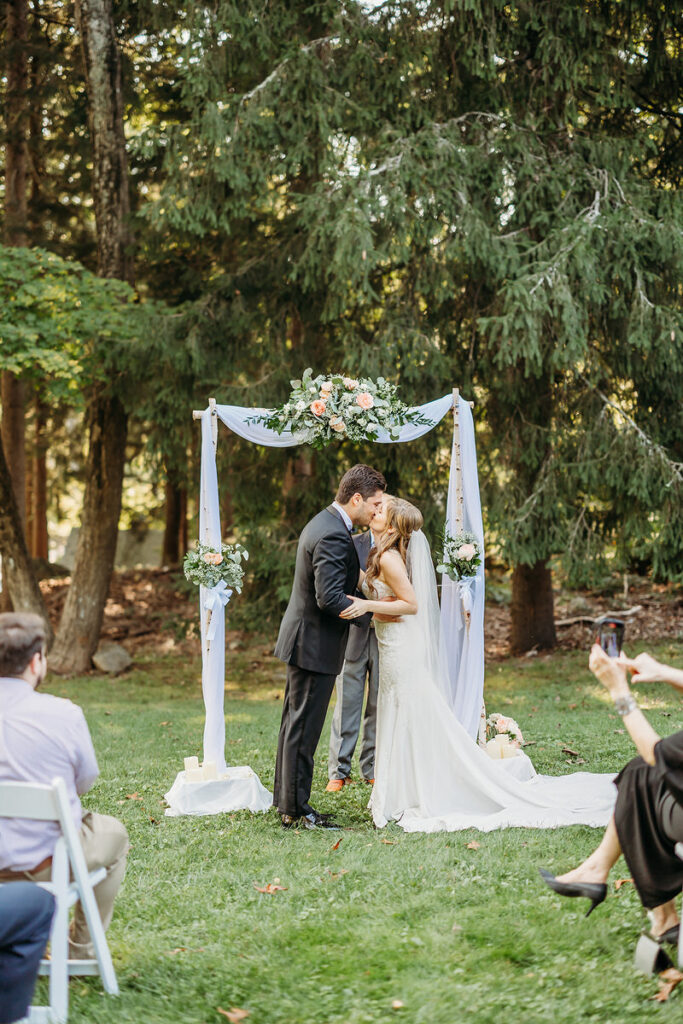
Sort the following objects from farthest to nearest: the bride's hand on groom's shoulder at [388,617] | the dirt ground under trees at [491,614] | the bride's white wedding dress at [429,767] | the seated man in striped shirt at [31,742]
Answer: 1. the dirt ground under trees at [491,614]
2. the bride's hand on groom's shoulder at [388,617]
3. the bride's white wedding dress at [429,767]
4. the seated man in striped shirt at [31,742]

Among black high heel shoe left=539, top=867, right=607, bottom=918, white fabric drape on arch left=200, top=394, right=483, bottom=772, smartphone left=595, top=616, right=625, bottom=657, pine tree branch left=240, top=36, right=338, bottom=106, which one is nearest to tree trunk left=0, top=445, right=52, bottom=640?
pine tree branch left=240, top=36, right=338, bottom=106

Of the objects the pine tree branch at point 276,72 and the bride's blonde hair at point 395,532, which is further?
the pine tree branch at point 276,72

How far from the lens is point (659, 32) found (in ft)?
36.9

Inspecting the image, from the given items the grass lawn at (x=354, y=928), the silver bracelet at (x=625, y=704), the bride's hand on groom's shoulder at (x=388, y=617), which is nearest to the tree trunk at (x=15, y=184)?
the bride's hand on groom's shoulder at (x=388, y=617)

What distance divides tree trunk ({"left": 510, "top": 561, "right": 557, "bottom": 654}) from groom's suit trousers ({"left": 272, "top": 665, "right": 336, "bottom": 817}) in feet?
26.6

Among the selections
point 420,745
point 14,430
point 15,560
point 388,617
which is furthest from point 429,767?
point 14,430

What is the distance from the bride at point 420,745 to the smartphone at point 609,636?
252 cm

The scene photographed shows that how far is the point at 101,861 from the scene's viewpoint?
354cm

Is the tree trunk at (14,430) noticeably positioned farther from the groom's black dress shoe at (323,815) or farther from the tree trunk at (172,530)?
the groom's black dress shoe at (323,815)

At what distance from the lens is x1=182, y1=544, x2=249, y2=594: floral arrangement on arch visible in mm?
6727

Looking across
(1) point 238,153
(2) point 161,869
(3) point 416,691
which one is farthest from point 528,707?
(1) point 238,153

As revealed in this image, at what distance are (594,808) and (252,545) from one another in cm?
691

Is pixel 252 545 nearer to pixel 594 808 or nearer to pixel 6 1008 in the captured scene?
pixel 594 808

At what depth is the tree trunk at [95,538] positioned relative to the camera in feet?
45.4
